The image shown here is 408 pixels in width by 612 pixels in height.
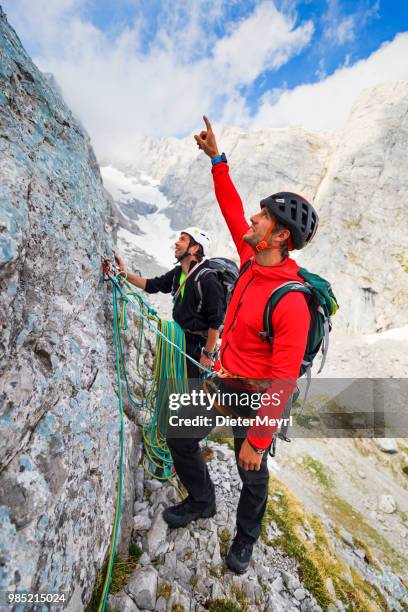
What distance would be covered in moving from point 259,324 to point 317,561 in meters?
5.10

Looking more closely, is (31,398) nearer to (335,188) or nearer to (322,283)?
(322,283)

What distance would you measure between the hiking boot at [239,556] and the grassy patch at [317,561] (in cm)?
130

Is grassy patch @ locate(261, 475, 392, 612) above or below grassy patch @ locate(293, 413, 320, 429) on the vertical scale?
above

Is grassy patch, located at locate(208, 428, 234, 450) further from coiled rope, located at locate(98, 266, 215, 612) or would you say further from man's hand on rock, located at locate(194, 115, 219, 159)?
man's hand on rock, located at locate(194, 115, 219, 159)

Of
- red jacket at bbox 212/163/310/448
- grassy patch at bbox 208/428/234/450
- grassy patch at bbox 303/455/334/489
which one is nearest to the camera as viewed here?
red jacket at bbox 212/163/310/448

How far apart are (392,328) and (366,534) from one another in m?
37.7

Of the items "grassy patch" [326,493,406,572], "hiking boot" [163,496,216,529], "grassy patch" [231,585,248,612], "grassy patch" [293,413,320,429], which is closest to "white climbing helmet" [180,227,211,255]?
"hiking boot" [163,496,216,529]

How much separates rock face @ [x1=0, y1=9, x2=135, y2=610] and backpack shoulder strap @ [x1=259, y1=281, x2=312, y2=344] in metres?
2.03

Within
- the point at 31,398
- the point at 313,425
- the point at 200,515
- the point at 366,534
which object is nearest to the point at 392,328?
the point at 313,425

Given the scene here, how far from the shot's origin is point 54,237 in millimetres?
3260

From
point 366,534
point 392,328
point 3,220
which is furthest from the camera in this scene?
point 392,328

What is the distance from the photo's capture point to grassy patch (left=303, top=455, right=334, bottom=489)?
14954 millimetres

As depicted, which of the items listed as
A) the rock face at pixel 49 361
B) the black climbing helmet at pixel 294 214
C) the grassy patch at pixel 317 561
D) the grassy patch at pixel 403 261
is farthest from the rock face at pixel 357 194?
the rock face at pixel 49 361

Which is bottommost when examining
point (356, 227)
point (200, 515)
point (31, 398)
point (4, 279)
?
point (200, 515)
